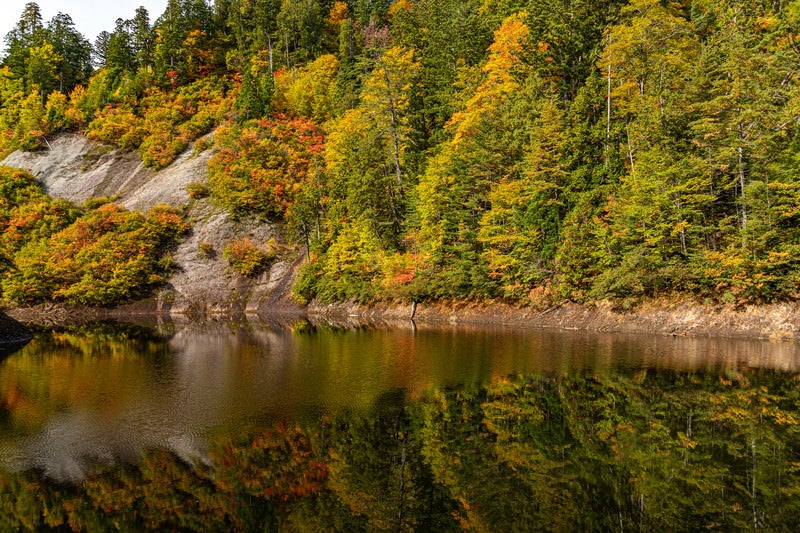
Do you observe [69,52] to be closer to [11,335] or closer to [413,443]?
[11,335]

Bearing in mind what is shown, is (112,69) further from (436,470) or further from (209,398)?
(436,470)

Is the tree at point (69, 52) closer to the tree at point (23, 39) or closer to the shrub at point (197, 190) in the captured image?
the tree at point (23, 39)

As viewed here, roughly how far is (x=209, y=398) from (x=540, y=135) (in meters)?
30.6

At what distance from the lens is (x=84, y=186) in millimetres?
73125

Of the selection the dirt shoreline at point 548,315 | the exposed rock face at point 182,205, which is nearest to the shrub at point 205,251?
the exposed rock face at point 182,205

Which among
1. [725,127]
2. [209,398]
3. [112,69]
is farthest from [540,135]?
[112,69]

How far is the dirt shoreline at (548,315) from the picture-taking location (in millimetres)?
27875

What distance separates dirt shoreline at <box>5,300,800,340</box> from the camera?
27875 mm

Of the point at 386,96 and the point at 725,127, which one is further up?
the point at 386,96

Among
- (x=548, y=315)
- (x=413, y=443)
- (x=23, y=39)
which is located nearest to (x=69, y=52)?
(x=23, y=39)

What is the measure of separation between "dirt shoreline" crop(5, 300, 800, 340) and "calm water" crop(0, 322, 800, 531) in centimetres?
455

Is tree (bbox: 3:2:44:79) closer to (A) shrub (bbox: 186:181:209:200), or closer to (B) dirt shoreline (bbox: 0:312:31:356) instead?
(A) shrub (bbox: 186:181:209:200)

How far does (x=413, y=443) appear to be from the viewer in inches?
507

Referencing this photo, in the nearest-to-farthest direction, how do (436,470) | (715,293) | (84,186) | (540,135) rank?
(436,470), (715,293), (540,135), (84,186)
